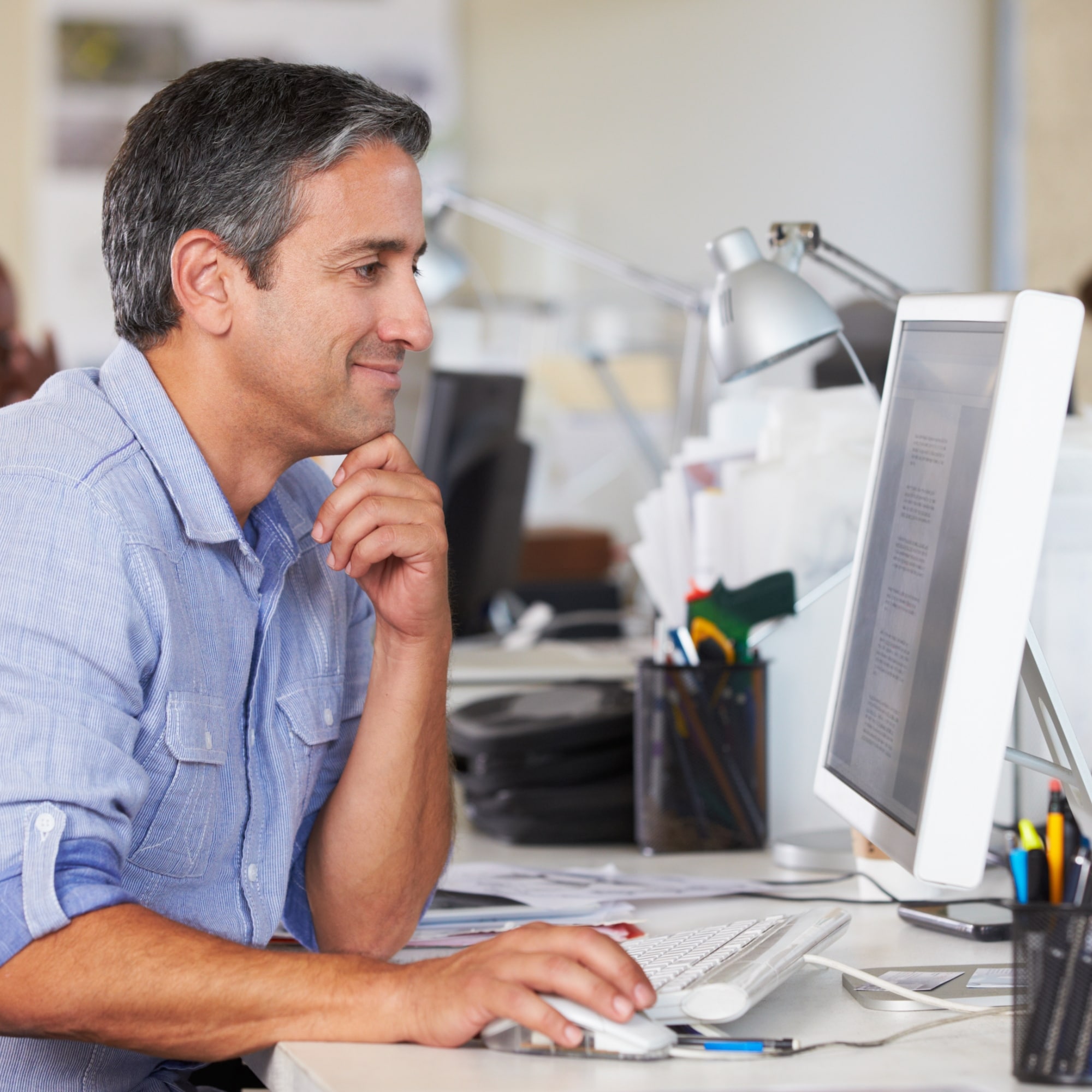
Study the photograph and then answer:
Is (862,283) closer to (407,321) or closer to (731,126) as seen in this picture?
(407,321)

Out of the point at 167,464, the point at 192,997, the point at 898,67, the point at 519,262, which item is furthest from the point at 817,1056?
the point at 898,67

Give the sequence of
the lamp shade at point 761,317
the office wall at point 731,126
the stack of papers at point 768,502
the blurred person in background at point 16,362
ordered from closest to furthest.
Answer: the lamp shade at point 761,317 → the stack of papers at point 768,502 → the blurred person in background at point 16,362 → the office wall at point 731,126

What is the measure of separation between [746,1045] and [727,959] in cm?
9

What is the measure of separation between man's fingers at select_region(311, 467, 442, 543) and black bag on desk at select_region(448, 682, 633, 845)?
487 millimetres

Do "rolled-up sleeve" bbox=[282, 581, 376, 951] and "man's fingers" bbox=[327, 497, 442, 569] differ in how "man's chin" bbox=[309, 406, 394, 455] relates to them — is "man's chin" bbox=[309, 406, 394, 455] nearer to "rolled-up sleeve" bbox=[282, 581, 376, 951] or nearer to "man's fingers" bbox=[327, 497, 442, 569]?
"man's fingers" bbox=[327, 497, 442, 569]

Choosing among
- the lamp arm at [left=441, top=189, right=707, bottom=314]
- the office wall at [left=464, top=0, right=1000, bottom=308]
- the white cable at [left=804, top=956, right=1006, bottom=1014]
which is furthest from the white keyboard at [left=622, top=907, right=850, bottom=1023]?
the office wall at [left=464, top=0, right=1000, bottom=308]

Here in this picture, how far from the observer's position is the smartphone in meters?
1.06

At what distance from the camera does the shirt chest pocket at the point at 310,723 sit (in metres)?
1.10

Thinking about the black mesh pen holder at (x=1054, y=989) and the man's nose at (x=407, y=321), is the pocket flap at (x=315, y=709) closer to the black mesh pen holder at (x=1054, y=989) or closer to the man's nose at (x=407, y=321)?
the man's nose at (x=407, y=321)

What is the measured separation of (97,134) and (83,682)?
4.40m

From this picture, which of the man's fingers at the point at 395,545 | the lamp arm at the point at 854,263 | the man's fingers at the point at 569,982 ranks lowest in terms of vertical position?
the man's fingers at the point at 569,982

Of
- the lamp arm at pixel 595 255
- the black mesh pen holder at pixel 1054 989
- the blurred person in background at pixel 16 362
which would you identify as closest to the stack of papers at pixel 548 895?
the black mesh pen holder at pixel 1054 989

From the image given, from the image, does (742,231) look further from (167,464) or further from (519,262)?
(519,262)

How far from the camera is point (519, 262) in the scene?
5.00m
